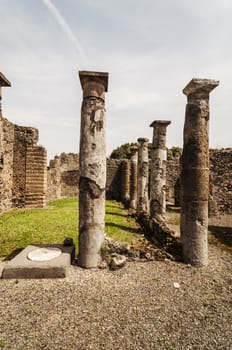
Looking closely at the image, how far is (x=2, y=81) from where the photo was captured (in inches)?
279

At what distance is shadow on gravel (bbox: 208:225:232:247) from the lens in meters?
7.54

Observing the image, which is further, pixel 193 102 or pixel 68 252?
pixel 193 102

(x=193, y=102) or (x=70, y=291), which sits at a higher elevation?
(x=193, y=102)

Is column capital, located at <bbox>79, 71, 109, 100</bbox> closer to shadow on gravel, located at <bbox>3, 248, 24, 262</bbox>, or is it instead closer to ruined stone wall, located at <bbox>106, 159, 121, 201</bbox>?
shadow on gravel, located at <bbox>3, 248, 24, 262</bbox>

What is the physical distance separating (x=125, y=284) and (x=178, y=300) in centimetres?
101

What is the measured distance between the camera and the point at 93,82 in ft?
15.9

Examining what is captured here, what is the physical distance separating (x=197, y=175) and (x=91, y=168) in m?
2.63

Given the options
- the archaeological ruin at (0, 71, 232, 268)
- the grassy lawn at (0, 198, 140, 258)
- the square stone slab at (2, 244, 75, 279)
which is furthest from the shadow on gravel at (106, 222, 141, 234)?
the square stone slab at (2, 244, 75, 279)

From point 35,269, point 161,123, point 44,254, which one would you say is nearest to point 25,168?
point 161,123

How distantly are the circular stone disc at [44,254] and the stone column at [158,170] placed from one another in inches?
222

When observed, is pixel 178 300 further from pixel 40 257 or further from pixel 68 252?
pixel 40 257

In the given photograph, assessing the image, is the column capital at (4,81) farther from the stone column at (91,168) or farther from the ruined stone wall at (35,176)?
the ruined stone wall at (35,176)

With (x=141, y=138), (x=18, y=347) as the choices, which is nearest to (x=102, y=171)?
(x=18, y=347)

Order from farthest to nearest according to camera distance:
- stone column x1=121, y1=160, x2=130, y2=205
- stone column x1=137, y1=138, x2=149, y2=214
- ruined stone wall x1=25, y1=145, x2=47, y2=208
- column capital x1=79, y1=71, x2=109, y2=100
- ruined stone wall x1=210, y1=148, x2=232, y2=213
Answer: stone column x1=121, y1=160, x2=130, y2=205
ruined stone wall x1=210, y1=148, x2=232, y2=213
stone column x1=137, y1=138, x2=149, y2=214
ruined stone wall x1=25, y1=145, x2=47, y2=208
column capital x1=79, y1=71, x2=109, y2=100
